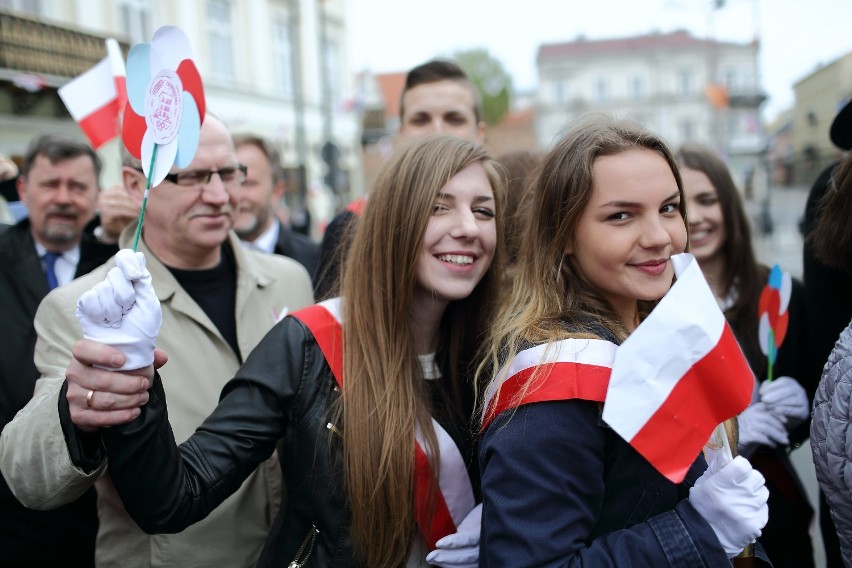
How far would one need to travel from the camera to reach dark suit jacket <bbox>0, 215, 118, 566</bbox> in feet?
7.73

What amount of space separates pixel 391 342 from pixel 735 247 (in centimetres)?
180

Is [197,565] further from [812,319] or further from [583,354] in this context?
[812,319]

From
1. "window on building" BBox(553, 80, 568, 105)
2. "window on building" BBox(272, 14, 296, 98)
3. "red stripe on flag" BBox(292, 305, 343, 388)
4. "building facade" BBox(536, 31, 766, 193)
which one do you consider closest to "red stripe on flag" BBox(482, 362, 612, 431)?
"red stripe on flag" BBox(292, 305, 343, 388)

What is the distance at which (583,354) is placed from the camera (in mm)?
1438

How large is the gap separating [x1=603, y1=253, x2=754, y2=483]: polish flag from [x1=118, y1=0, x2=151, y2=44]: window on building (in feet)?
50.7

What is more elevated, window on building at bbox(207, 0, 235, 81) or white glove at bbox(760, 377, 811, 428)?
window on building at bbox(207, 0, 235, 81)

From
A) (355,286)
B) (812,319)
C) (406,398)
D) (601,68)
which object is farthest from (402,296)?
(601,68)

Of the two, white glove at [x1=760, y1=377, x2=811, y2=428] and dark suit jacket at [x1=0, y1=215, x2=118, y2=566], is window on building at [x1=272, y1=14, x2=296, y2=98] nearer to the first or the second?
dark suit jacket at [x1=0, y1=215, x2=118, y2=566]

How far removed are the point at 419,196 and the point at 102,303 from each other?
84 centimetres

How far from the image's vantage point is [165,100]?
1.57 m

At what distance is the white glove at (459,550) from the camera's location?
1708 millimetres

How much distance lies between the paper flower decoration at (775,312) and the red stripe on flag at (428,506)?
1243 mm

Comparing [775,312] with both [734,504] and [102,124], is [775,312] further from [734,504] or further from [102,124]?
[102,124]

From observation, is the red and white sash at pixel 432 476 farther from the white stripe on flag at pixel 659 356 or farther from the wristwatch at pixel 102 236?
the wristwatch at pixel 102 236
